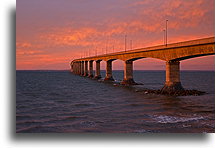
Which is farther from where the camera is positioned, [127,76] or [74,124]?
[127,76]

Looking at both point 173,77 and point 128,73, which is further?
point 128,73

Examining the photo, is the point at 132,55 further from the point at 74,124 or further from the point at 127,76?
the point at 74,124

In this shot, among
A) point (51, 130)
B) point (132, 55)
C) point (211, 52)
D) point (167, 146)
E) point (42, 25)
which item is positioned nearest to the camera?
point (167, 146)

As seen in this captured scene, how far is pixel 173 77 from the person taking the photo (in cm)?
3619

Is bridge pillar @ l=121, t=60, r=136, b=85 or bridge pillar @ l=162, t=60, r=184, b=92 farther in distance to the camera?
bridge pillar @ l=121, t=60, r=136, b=85

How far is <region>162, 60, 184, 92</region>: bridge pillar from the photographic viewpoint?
35969 millimetres

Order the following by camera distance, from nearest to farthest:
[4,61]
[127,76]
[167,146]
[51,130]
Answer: [167,146] → [4,61] → [51,130] → [127,76]

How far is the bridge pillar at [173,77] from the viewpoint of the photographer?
35969 mm

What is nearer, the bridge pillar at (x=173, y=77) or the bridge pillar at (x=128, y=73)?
the bridge pillar at (x=173, y=77)

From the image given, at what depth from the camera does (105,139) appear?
452 inches

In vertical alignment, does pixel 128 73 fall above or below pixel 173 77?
above
